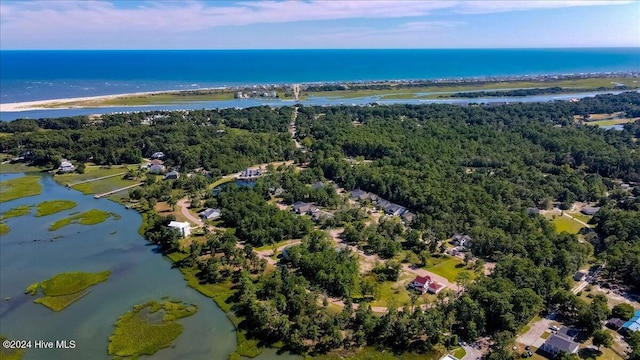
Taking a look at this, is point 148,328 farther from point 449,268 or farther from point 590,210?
point 590,210

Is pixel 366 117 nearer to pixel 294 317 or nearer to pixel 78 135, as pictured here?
pixel 78 135

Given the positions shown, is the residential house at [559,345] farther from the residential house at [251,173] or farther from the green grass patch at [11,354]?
the residential house at [251,173]

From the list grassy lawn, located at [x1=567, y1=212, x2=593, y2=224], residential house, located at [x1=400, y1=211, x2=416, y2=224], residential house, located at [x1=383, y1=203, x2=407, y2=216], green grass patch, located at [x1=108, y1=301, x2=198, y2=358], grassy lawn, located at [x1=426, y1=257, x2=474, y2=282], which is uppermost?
residential house, located at [x1=383, y1=203, x2=407, y2=216]

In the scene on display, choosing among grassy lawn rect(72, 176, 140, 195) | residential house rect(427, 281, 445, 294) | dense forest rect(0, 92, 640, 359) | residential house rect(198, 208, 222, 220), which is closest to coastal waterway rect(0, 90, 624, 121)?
dense forest rect(0, 92, 640, 359)

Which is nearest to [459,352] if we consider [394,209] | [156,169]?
[394,209]

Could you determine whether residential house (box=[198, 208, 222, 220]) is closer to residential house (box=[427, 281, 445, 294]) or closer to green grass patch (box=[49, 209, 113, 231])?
green grass patch (box=[49, 209, 113, 231])

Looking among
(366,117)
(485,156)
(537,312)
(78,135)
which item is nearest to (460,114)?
(366,117)
